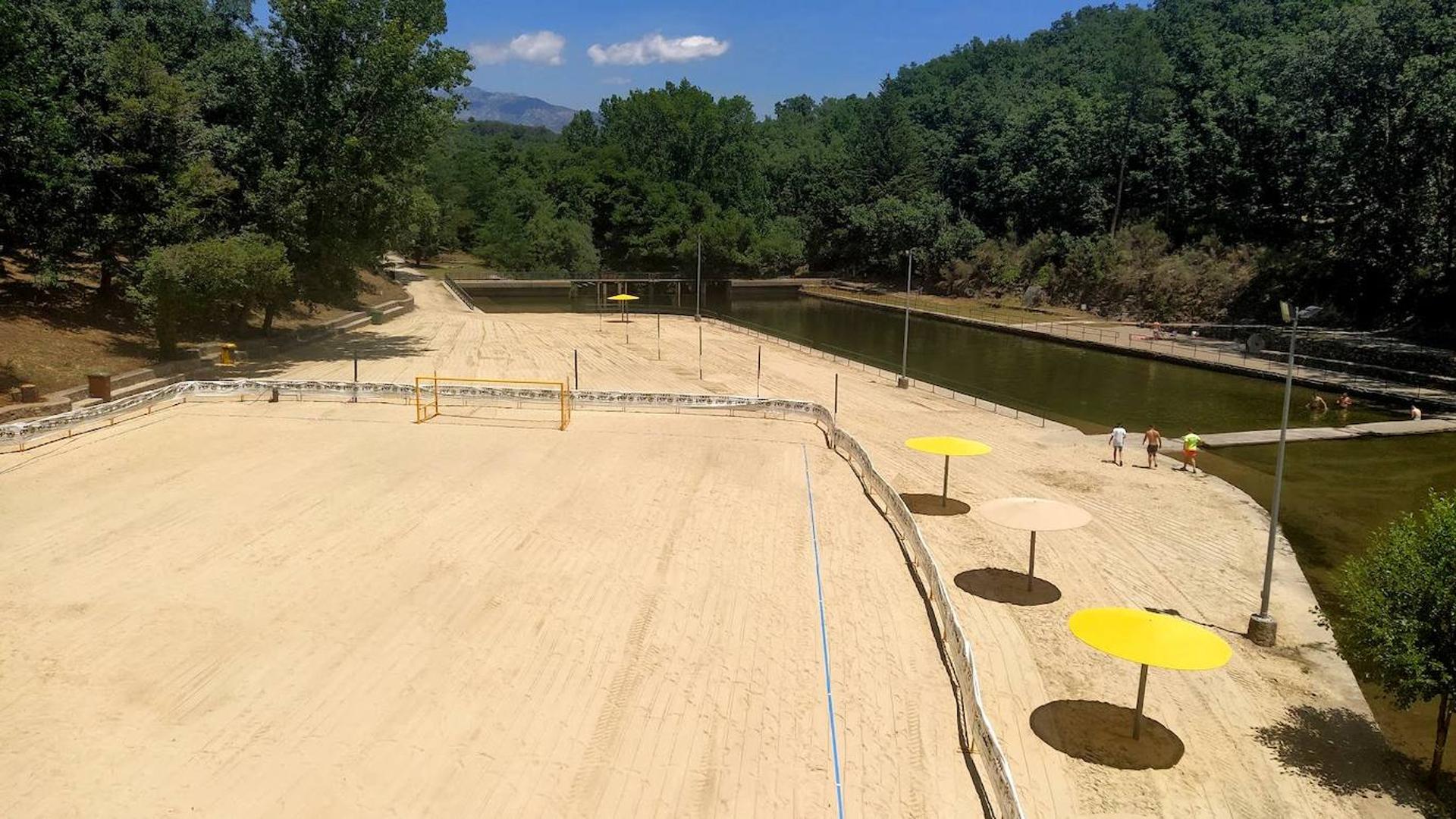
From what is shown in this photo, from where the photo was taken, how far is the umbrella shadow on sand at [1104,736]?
40.7ft

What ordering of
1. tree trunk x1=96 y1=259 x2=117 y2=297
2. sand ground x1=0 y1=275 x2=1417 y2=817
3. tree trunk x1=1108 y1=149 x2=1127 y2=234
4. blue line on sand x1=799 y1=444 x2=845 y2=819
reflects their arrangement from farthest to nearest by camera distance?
tree trunk x1=1108 y1=149 x2=1127 y2=234 → tree trunk x1=96 y1=259 x2=117 y2=297 → sand ground x1=0 y1=275 x2=1417 y2=817 → blue line on sand x1=799 y1=444 x2=845 y2=819

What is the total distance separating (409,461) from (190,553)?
707cm

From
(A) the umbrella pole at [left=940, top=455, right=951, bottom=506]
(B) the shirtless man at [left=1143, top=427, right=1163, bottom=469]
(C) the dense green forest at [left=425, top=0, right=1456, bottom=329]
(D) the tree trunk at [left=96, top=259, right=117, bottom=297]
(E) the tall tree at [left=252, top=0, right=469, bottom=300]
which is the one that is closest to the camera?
(A) the umbrella pole at [left=940, top=455, right=951, bottom=506]

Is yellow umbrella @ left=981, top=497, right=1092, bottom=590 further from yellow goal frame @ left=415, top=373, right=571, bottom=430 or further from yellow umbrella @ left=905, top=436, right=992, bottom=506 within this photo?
yellow goal frame @ left=415, top=373, right=571, bottom=430

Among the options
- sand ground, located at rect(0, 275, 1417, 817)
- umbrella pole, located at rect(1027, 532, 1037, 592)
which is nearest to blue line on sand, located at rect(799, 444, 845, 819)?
sand ground, located at rect(0, 275, 1417, 817)

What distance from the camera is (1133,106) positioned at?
79875 mm

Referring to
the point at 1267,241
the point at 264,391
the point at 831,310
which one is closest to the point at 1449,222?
the point at 1267,241

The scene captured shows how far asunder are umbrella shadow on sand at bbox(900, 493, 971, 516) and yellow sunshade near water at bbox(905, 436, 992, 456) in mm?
1537

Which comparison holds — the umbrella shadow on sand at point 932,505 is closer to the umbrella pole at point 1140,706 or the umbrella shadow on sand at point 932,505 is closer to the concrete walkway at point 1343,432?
the umbrella pole at point 1140,706

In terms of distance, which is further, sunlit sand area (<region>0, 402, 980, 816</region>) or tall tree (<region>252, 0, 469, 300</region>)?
tall tree (<region>252, 0, 469, 300</region>)

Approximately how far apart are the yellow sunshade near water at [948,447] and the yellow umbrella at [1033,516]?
3692 millimetres

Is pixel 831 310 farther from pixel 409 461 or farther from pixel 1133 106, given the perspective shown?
pixel 409 461

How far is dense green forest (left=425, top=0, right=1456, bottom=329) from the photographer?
48.0m

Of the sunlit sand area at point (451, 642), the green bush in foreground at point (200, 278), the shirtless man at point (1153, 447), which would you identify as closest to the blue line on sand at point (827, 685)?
the sunlit sand area at point (451, 642)
